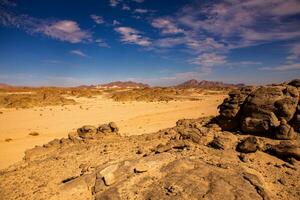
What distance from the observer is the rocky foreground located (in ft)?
22.6

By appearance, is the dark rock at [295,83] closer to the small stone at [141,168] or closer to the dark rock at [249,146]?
the dark rock at [249,146]

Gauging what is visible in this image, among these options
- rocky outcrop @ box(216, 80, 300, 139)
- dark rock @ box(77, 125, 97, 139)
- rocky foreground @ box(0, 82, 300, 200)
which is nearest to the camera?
rocky foreground @ box(0, 82, 300, 200)

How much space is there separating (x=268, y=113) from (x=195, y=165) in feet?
17.0

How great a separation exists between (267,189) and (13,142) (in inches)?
656

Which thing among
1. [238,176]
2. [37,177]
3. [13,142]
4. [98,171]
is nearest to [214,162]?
[238,176]

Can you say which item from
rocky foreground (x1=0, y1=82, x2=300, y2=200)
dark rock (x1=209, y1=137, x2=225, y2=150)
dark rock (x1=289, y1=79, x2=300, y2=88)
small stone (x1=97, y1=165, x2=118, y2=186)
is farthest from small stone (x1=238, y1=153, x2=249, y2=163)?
dark rock (x1=289, y1=79, x2=300, y2=88)

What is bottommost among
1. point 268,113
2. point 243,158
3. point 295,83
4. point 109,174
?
point 109,174

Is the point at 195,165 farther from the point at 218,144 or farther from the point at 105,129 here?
the point at 105,129

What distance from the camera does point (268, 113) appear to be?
36.7ft

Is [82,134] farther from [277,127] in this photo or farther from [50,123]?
[50,123]

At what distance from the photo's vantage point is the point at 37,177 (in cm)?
944

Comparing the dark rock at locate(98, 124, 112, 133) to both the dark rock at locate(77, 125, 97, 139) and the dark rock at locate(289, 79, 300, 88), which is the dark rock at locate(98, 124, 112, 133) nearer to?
the dark rock at locate(77, 125, 97, 139)

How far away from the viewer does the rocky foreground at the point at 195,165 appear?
6.90 metres

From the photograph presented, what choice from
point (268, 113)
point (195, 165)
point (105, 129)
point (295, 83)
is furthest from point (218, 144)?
point (105, 129)
